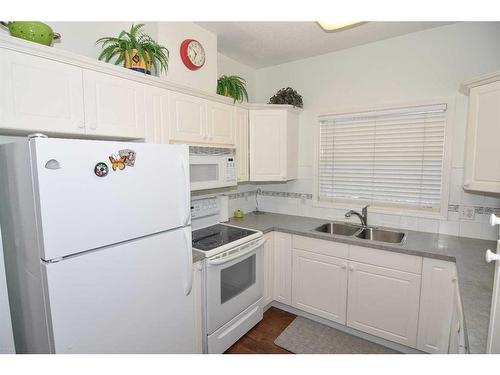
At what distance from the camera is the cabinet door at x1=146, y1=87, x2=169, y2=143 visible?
1.81 m

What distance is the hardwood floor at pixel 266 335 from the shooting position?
2119 millimetres

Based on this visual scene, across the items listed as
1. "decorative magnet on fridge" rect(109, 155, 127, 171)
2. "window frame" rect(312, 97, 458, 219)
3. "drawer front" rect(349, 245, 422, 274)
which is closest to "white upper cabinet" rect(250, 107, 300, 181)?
"window frame" rect(312, 97, 458, 219)

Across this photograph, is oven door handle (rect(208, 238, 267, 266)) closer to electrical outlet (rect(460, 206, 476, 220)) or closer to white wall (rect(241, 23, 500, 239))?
white wall (rect(241, 23, 500, 239))

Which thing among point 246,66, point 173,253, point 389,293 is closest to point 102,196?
point 173,253

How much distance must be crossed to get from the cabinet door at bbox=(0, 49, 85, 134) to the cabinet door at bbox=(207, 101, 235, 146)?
101 cm

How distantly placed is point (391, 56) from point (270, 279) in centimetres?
238

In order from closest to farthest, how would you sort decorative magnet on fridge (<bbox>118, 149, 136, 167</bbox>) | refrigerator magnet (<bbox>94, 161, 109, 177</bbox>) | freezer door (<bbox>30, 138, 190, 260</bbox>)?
freezer door (<bbox>30, 138, 190, 260</bbox>) < refrigerator magnet (<bbox>94, 161, 109, 177</bbox>) < decorative magnet on fridge (<bbox>118, 149, 136, 167</bbox>)

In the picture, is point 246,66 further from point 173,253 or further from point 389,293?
point 389,293

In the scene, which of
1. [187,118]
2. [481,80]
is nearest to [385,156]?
[481,80]

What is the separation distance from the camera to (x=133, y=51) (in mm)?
1736

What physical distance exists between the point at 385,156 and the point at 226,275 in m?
1.85

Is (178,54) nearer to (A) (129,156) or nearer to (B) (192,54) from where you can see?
(B) (192,54)

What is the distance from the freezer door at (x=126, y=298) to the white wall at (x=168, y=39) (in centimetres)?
131

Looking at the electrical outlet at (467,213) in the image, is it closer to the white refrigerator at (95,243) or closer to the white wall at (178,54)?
the white refrigerator at (95,243)
